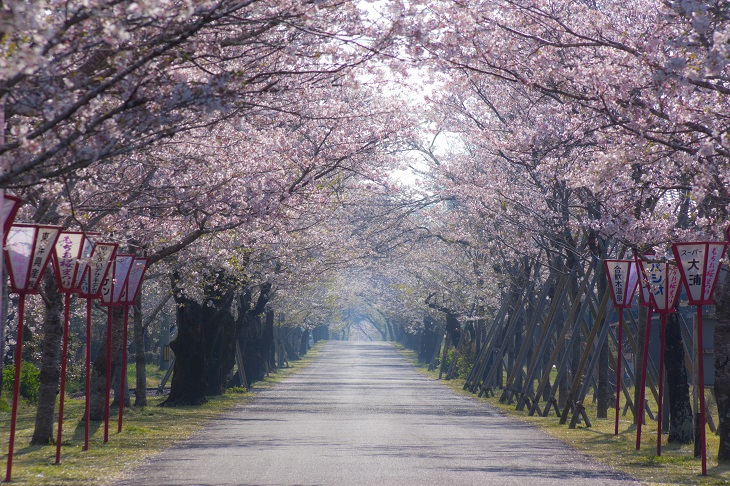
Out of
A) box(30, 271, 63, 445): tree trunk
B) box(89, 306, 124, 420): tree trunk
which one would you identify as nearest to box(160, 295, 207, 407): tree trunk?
box(89, 306, 124, 420): tree trunk

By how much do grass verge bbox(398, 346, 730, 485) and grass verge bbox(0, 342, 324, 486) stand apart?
23.1 feet

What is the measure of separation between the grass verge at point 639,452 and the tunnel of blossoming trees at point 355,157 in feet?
1.88

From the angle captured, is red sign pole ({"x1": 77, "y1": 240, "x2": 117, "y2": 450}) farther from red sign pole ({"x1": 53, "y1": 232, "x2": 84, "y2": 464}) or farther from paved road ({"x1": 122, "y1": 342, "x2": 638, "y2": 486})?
paved road ({"x1": 122, "y1": 342, "x2": 638, "y2": 486})

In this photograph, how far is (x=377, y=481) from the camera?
37.9ft

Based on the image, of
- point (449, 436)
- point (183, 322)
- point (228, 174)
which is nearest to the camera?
point (228, 174)

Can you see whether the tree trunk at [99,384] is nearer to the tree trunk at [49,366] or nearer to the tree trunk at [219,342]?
the tree trunk at [49,366]

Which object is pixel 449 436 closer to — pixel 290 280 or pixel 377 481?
pixel 377 481

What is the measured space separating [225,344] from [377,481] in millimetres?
22031

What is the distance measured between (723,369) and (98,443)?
32.6 feet

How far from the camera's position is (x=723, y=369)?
13898 millimetres

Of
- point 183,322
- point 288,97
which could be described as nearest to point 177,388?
point 183,322

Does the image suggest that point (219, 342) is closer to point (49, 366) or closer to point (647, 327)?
point (49, 366)

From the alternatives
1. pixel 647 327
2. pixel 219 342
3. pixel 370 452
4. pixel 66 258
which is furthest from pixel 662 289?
pixel 219 342

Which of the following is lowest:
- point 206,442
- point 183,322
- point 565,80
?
point 206,442
